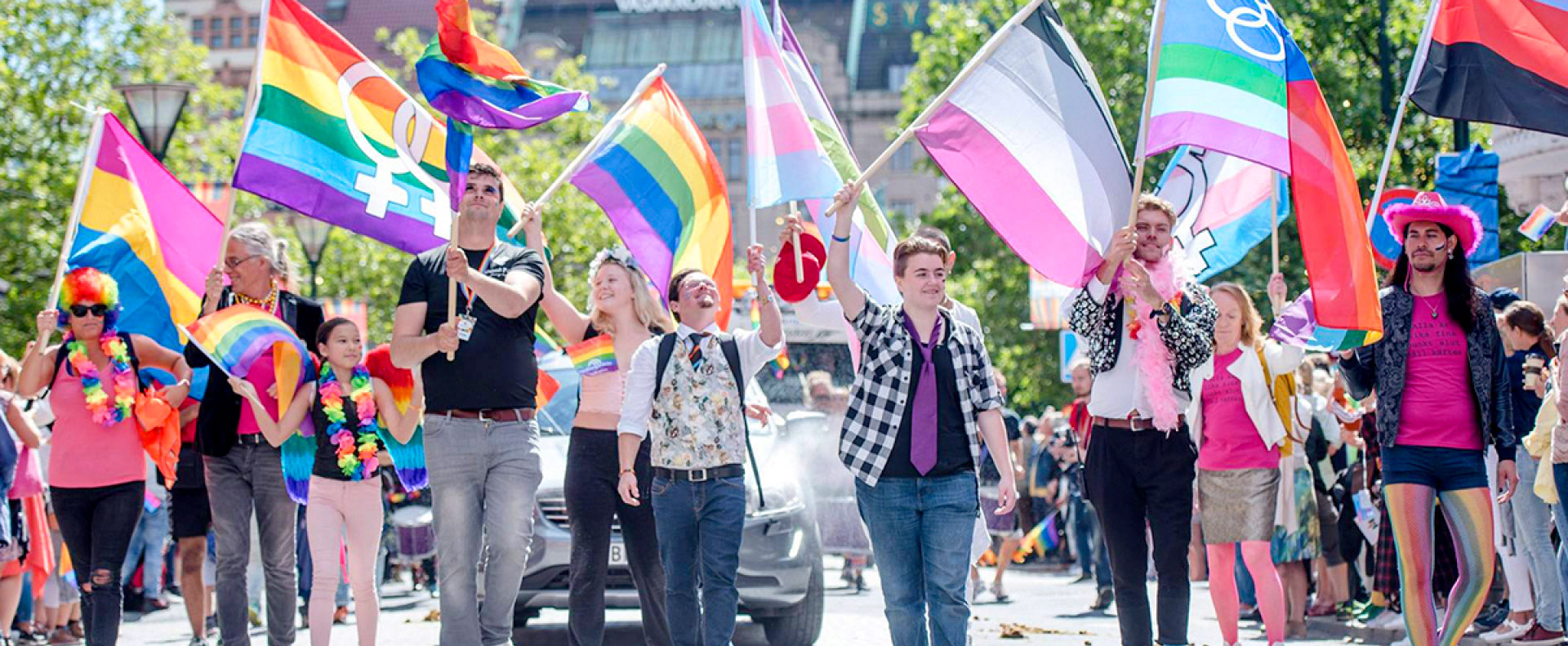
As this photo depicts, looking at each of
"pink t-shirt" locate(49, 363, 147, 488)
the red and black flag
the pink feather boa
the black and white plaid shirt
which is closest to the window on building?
the red and black flag

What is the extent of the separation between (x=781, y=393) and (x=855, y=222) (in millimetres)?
11453

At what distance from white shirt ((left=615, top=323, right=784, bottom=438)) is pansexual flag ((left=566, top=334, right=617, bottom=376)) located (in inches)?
23.1

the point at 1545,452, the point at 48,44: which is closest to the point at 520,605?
the point at 1545,452

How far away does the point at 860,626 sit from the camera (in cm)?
1308

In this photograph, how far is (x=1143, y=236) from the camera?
8.18 m

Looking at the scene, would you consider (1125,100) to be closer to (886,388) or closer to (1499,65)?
(1499,65)

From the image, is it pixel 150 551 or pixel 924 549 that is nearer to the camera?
pixel 924 549

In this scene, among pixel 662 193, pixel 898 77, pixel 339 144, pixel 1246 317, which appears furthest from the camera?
pixel 898 77

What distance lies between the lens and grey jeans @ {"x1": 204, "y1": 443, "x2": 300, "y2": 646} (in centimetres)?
905

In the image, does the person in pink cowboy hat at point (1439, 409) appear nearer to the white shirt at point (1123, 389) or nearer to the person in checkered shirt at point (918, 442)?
the white shirt at point (1123, 389)

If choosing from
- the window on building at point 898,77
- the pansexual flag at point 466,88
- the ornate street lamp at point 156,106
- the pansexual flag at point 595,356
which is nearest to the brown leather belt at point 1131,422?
the pansexual flag at point 595,356

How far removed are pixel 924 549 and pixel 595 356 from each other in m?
2.21

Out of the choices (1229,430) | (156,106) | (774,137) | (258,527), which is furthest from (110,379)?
(156,106)

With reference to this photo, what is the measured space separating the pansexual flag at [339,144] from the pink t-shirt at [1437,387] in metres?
4.17
